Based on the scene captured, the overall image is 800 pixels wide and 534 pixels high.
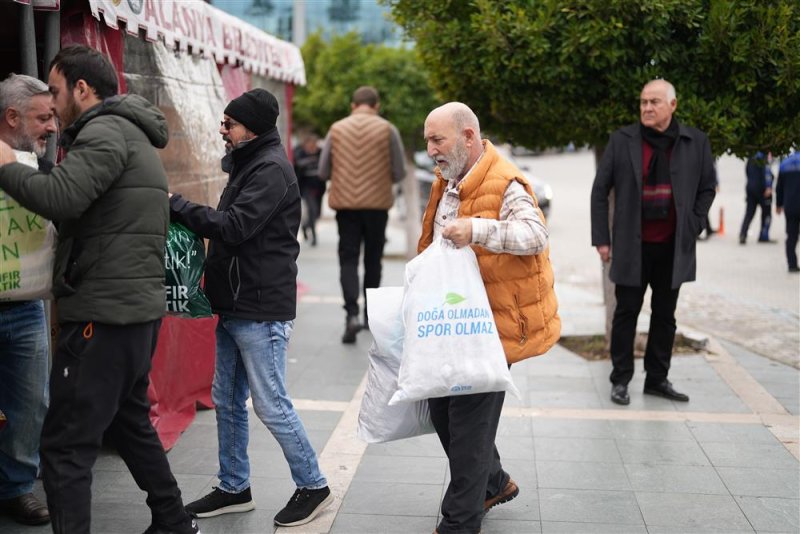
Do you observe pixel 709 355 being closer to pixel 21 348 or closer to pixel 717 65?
pixel 717 65

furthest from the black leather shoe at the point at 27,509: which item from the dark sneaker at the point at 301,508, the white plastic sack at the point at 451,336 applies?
the white plastic sack at the point at 451,336

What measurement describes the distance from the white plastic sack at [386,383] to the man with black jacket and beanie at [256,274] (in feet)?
1.01

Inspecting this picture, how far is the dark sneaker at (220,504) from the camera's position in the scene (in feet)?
13.2

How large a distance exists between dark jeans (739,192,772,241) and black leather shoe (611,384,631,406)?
9.04 m

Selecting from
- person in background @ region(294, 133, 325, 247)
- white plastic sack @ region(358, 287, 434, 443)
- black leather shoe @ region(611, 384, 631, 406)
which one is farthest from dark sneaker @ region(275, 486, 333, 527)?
person in background @ region(294, 133, 325, 247)

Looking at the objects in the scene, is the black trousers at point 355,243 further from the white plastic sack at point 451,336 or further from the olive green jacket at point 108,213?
the olive green jacket at point 108,213

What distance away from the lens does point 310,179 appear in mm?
14797

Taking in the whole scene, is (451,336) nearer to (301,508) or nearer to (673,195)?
(301,508)

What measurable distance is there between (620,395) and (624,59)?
6.91 feet

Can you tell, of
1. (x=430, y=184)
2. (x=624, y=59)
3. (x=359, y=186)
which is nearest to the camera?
(x=624, y=59)

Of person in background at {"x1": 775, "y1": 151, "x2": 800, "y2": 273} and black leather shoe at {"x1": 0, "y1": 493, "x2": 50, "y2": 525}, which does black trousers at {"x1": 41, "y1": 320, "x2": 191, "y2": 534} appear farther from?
person in background at {"x1": 775, "y1": 151, "x2": 800, "y2": 273}

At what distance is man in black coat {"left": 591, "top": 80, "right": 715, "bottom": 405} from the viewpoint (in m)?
5.58

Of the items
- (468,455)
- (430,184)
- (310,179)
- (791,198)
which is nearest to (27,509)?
(468,455)

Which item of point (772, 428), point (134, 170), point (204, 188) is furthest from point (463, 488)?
point (204, 188)
